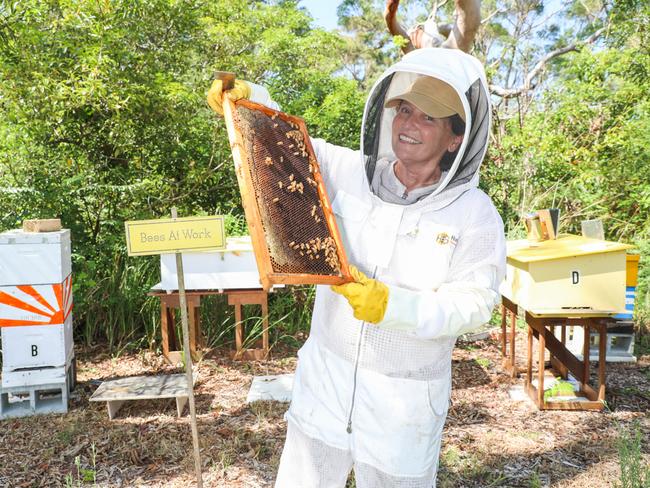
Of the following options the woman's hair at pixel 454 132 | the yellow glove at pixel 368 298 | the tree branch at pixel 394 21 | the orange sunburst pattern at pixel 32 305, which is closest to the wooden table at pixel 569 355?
the woman's hair at pixel 454 132

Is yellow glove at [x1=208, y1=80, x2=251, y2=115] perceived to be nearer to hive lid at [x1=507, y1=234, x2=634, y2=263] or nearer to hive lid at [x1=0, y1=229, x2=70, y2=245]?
hive lid at [x1=0, y1=229, x2=70, y2=245]

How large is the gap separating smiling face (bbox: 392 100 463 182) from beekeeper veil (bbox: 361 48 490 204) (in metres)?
0.05

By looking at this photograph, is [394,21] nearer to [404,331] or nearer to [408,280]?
[408,280]

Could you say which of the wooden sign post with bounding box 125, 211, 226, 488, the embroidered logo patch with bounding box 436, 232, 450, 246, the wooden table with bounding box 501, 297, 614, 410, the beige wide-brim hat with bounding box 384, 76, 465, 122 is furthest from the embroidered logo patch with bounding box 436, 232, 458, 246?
the wooden table with bounding box 501, 297, 614, 410

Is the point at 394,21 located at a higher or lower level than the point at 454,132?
higher

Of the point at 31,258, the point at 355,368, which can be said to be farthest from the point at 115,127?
the point at 355,368

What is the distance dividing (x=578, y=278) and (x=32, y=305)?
409 cm

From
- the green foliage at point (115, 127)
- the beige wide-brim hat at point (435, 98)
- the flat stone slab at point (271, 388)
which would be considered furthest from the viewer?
the green foliage at point (115, 127)

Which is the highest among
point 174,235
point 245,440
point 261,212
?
point 261,212

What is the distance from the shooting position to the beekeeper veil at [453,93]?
1743 millimetres

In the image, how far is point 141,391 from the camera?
13.2 feet

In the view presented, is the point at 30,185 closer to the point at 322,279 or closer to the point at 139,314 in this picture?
the point at 139,314

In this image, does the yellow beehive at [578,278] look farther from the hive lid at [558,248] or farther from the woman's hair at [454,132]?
the woman's hair at [454,132]

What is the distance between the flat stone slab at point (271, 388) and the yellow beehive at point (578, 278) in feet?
6.82
